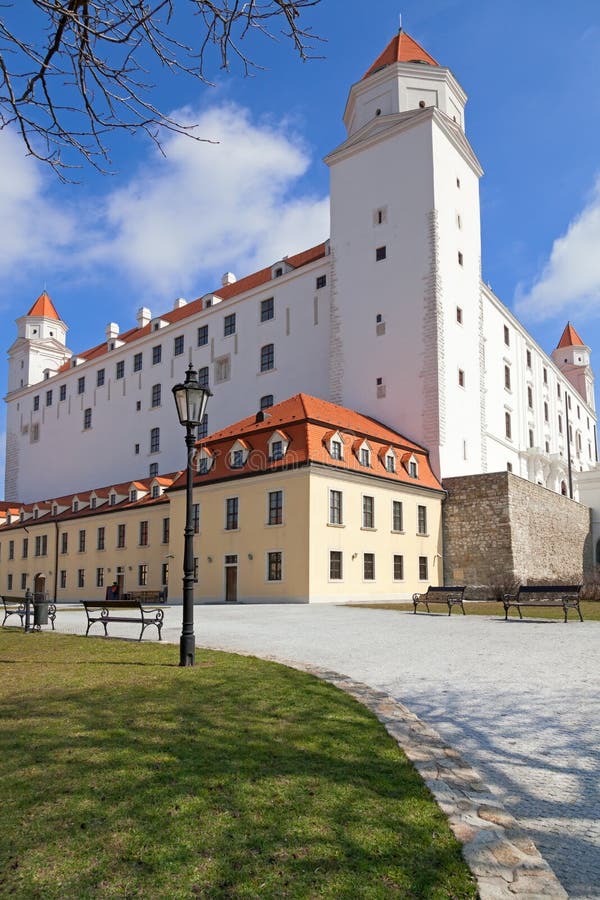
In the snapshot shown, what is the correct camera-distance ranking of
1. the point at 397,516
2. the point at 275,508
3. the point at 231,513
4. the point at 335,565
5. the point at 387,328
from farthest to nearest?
1. the point at 387,328
2. the point at 397,516
3. the point at 231,513
4. the point at 275,508
5. the point at 335,565

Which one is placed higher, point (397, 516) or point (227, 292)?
point (227, 292)

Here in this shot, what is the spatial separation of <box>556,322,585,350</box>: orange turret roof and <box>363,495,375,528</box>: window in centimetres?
5844

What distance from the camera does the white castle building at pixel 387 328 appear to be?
40719mm

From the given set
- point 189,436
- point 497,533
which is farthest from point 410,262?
point 189,436

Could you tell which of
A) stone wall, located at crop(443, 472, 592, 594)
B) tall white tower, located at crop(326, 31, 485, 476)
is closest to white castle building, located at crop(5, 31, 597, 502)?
tall white tower, located at crop(326, 31, 485, 476)

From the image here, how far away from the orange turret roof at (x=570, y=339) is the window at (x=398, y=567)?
2259 inches

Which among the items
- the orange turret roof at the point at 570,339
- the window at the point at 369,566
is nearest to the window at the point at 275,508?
the window at the point at 369,566

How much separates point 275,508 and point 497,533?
1246cm

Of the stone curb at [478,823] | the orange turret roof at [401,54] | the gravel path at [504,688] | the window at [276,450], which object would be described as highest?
the orange turret roof at [401,54]

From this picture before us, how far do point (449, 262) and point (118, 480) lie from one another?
3223 cm

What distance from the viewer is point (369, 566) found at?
33.8m

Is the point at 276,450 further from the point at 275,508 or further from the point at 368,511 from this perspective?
the point at 368,511

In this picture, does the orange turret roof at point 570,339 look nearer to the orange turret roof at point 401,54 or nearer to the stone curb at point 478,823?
the orange turret roof at point 401,54

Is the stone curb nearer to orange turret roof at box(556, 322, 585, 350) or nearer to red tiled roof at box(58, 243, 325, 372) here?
red tiled roof at box(58, 243, 325, 372)
